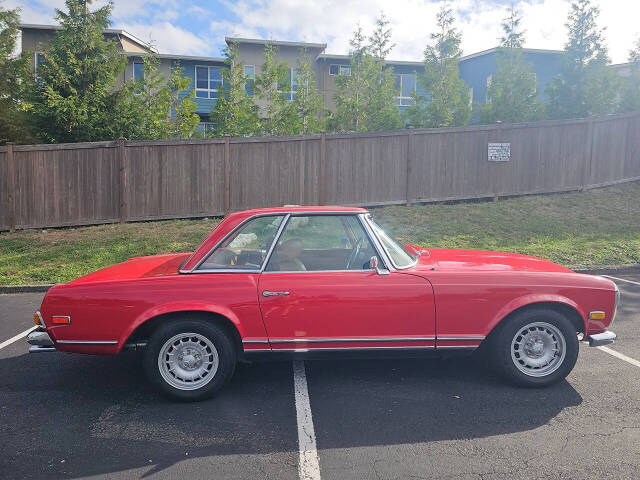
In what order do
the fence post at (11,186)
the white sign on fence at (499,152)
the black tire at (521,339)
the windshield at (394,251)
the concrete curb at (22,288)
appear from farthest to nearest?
the white sign on fence at (499,152) → the fence post at (11,186) → the concrete curb at (22,288) → the windshield at (394,251) → the black tire at (521,339)

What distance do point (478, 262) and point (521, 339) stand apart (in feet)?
2.55

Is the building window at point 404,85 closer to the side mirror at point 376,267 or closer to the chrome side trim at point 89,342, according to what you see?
the side mirror at point 376,267

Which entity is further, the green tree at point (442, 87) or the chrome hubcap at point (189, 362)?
the green tree at point (442, 87)

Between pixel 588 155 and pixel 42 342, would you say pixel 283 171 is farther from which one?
pixel 42 342

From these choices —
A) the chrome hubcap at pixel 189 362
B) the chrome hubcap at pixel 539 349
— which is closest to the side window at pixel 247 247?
the chrome hubcap at pixel 189 362

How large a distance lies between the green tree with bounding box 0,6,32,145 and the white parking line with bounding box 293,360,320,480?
1428cm

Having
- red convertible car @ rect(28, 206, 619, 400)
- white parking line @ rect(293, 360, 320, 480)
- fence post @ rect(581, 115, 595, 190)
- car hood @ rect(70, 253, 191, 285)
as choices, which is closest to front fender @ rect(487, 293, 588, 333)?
red convertible car @ rect(28, 206, 619, 400)

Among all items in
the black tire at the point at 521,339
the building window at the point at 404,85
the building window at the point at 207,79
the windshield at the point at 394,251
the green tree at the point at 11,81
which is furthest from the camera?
the building window at the point at 404,85

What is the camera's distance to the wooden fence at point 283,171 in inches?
488

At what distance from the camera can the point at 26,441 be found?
3549mm

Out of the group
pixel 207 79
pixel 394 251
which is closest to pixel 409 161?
pixel 394 251

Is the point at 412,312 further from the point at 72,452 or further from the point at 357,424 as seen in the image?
the point at 72,452

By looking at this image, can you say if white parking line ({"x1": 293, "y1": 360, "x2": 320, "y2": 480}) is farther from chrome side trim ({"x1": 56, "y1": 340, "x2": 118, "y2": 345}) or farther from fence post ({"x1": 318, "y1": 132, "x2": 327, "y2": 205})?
fence post ({"x1": 318, "y1": 132, "x2": 327, "y2": 205})

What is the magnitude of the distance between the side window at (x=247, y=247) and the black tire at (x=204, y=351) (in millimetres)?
497
